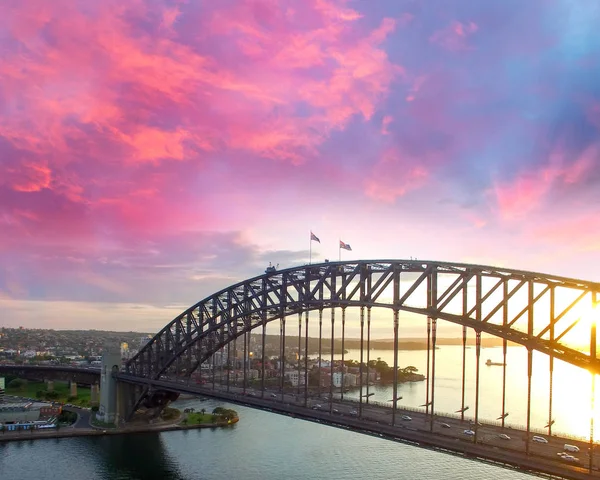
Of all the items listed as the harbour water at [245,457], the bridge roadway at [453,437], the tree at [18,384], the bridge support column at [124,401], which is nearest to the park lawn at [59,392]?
the tree at [18,384]

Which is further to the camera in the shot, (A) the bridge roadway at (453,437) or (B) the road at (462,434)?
(B) the road at (462,434)

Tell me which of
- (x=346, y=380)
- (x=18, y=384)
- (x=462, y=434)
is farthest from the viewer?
(x=346, y=380)

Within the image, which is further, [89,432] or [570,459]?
[89,432]

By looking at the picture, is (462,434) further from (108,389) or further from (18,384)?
(18,384)

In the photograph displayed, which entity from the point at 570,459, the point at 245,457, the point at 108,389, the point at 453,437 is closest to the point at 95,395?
the point at 108,389

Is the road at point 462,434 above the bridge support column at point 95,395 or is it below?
above

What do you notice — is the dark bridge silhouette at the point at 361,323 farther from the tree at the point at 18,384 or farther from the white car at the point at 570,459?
the tree at the point at 18,384

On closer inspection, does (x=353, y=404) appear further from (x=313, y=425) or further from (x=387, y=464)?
(x=313, y=425)
